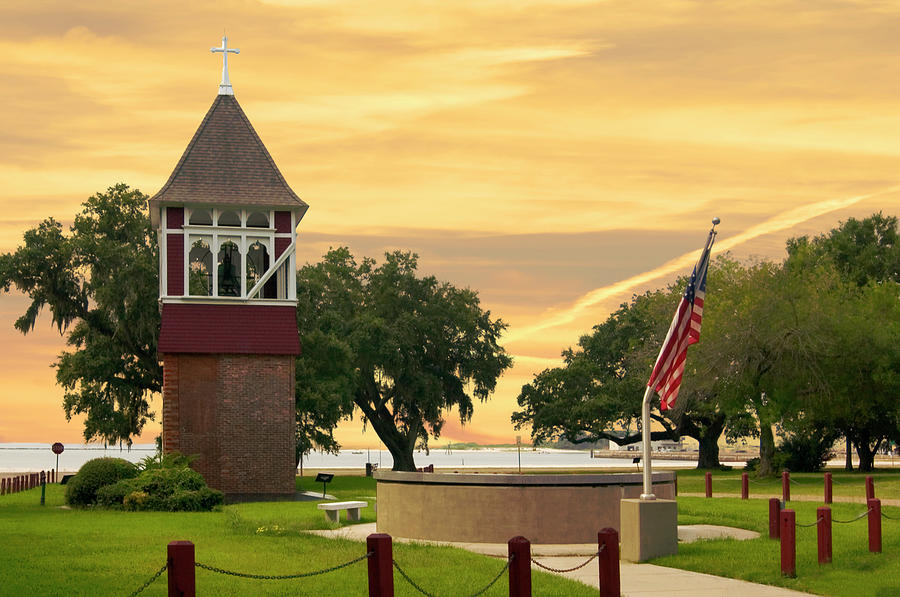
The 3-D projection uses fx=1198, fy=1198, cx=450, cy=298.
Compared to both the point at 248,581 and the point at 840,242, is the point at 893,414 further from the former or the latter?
the point at 248,581

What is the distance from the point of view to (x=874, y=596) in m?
16.9

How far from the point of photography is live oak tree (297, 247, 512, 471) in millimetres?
71688

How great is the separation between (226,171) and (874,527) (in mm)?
28829

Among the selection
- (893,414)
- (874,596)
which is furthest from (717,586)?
(893,414)

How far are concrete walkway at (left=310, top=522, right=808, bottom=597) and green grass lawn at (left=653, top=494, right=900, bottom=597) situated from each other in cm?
59

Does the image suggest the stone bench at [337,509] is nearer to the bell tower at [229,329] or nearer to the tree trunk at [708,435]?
the bell tower at [229,329]

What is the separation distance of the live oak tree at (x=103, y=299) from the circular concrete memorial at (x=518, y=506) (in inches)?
1311

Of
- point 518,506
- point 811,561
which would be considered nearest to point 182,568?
point 518,506

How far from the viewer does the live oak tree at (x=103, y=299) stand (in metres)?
54.2

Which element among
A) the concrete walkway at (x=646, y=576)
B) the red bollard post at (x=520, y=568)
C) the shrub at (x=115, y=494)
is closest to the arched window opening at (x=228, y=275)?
the shrub at (x=115, y=494)

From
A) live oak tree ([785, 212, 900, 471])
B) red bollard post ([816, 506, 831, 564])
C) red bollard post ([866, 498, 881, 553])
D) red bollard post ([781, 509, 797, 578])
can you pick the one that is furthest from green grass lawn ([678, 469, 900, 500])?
red bollard post ([781, 509, 797, 578])

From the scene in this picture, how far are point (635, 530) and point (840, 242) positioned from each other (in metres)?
62.6

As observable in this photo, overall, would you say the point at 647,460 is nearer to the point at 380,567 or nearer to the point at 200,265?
the point at 380,567

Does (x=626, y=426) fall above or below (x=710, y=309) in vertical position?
below
